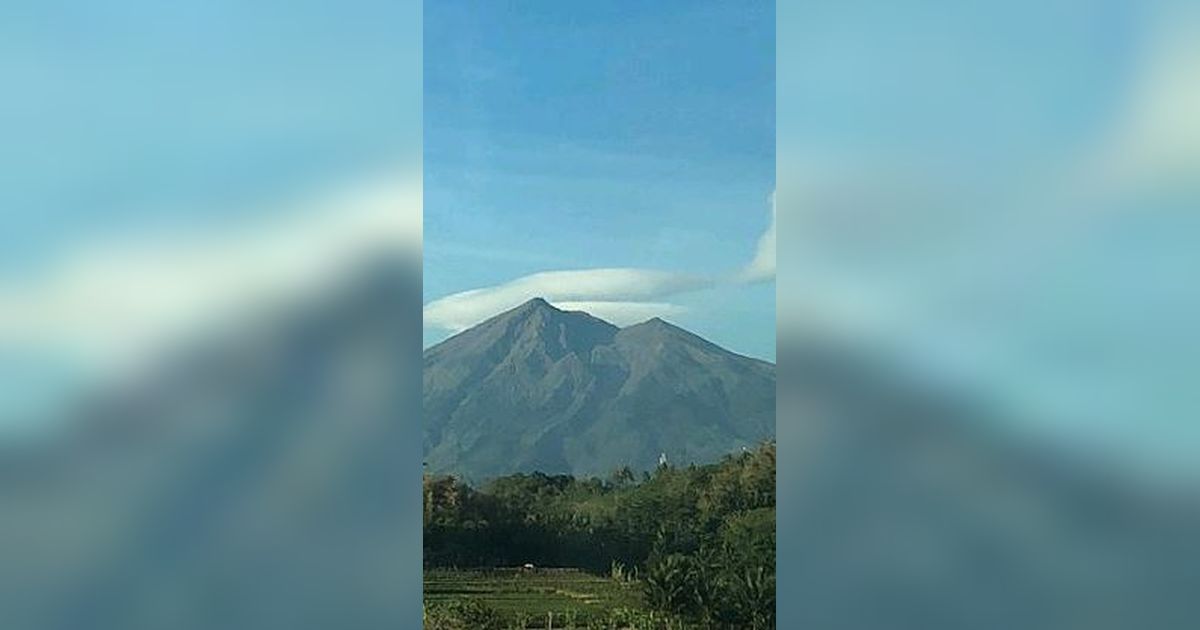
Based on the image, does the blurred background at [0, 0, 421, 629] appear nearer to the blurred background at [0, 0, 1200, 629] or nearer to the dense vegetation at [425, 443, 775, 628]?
the blurred background at [0, 0, 1200, 629]

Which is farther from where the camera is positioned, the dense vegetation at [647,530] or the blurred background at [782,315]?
the dense vegetation at [647,530]

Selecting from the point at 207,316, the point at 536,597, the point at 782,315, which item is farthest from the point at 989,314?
Result: the point at 536,597

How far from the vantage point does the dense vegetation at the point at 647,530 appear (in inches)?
209

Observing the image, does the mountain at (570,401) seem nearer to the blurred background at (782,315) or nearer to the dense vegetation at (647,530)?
the dense vegetation at (647,530)

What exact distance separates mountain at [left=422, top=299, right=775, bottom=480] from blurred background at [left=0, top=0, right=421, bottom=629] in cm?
Result: 174

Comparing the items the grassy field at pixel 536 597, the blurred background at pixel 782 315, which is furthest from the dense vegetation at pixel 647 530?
the blurred background at pixel 782 315

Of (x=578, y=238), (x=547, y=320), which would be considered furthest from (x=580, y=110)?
(x=547, y=320)

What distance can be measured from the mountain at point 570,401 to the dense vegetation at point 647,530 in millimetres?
89

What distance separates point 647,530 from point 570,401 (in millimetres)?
673

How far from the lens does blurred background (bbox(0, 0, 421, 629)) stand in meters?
3.43

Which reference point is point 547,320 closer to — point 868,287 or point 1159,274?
point 868,287

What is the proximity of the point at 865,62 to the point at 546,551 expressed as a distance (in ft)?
9.29

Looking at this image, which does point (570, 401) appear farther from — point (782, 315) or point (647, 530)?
point (782, 315)

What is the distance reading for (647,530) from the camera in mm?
5434
